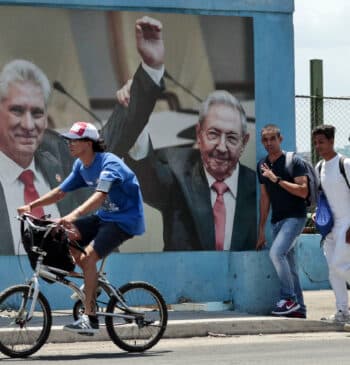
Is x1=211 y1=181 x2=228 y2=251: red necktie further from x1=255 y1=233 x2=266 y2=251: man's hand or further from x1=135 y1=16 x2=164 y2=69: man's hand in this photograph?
x1=135 y1=16 x2=164 y2=69: man's hand

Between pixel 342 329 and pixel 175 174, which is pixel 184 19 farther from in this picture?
pixel 342 329

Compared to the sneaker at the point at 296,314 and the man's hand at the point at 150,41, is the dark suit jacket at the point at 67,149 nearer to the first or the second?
the man's hand at the point at 150,41

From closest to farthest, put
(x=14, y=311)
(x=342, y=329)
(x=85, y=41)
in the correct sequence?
(x=14, y=311)
(x=342, y=329)
(x=85, y=41)

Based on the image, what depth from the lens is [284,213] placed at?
1390 centimetres

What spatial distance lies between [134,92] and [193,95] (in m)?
0.67

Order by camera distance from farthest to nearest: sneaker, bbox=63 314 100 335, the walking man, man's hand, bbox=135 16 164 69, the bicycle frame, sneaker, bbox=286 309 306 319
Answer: man's hand, bbox=135 16 164 69 → sneaker, bbox=286 309 306 319 → the walking man → sneaker, bbox=63 314 100 335 → the bicycle frame

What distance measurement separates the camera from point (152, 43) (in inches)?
561

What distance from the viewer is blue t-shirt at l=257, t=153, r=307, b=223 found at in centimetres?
1377

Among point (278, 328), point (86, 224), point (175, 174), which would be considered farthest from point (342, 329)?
point (86, 224)

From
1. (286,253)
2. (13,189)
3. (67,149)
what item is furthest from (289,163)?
(13,189)

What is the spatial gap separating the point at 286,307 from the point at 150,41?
10.3 ft

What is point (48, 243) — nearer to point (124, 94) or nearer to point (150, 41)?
point (124, 94)

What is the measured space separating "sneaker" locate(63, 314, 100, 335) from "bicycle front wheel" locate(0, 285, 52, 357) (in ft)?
0.76

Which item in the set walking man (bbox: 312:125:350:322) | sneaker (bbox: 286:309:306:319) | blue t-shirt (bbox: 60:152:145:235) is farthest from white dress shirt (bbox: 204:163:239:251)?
blue t-shirt (bbox: 60:152:145:235)
